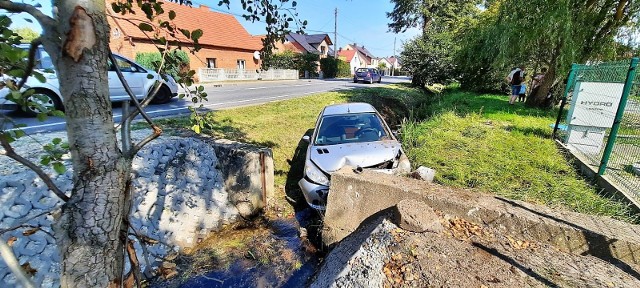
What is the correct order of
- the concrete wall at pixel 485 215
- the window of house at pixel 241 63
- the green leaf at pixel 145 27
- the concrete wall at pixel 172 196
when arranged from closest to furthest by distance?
Result: 1. the green leaf at pixel 145 27
2. the concrete wall at pixel 485 215
3. the concrete wall at pixel 172 196
4. the window of house at pixel 241 63

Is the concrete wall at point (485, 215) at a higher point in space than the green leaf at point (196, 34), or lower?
lower

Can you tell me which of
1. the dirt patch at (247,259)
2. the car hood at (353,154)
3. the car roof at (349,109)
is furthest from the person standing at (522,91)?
the dirt patch at (247,259)

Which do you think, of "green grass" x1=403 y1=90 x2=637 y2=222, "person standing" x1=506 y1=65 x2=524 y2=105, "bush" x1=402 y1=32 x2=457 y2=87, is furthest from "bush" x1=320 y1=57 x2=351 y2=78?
"green grass" x1=403 y1=90 x2=637 y2=222

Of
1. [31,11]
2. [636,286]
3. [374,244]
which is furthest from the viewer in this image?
[374,244]

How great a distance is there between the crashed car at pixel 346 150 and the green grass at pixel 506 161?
817mm

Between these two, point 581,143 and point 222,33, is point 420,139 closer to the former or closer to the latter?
point 581,143

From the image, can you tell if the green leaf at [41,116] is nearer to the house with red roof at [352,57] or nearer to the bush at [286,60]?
the bush at [286,60]

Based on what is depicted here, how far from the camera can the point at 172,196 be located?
14.1 feet

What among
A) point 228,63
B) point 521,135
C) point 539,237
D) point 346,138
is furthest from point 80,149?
point 228,63

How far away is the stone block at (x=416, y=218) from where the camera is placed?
9.74 feet

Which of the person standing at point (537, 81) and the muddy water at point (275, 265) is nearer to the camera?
the muddy water at point (275, 265)

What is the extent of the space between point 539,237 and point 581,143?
13.0 ft

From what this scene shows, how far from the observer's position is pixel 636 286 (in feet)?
7.48

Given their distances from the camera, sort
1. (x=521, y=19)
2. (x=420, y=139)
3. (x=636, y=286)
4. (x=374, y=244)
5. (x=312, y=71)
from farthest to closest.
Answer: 1. (x=312, y=71)
2. (x=521, y=19)
3. (x=420, y=139)
4. (x=374, y=244)
5. (x=636, y=286)
